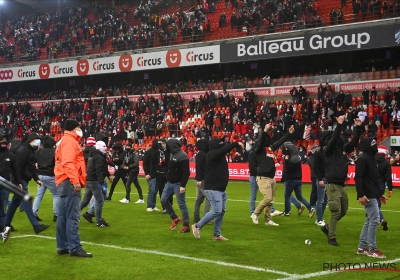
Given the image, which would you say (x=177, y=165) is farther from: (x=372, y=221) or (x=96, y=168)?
(x=372, y=221)

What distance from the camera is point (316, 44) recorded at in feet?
108

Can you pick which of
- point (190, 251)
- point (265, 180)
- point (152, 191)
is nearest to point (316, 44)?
point (152, 191)

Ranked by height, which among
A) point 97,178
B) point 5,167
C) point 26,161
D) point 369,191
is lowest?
point 369,191

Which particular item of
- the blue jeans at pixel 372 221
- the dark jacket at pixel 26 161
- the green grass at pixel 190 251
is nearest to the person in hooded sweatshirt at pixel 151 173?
the green grass at pixel 190 251

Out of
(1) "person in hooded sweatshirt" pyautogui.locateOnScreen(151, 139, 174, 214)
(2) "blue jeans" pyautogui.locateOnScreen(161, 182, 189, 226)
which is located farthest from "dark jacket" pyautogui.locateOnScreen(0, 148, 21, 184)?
(1) "person in hooded sweatshirt" pyautogui.locateOnScreen(151, 139, 174, 214)

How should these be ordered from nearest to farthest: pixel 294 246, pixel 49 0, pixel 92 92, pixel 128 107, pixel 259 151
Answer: pixel 294 246 → pixel 259 151 → pixel 128 107 → pixel 92 92 → pixel 49 0

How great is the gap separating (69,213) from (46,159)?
4.02 meters

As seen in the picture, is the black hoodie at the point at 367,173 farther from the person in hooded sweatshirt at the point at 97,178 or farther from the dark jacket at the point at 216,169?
the person in hooded sweatshirt at the point at 97,178

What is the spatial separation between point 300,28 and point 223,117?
6615 millimetres

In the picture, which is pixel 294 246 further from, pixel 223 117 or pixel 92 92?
pixel 92 92

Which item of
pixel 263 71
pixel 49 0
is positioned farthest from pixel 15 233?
pixel 49 0

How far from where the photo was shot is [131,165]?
Answer: 62.2ft

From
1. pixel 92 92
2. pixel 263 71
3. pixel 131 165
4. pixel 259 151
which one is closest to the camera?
pixel 259 151

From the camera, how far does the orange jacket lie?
9406 mm
